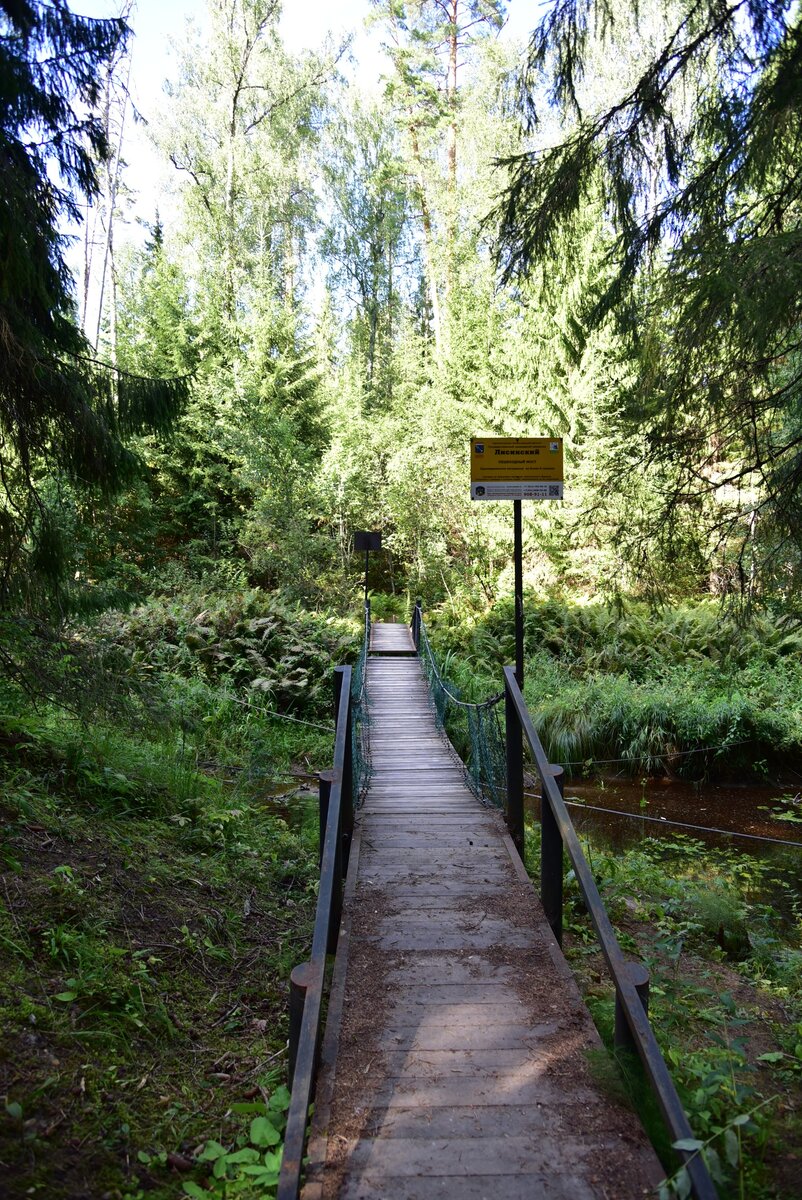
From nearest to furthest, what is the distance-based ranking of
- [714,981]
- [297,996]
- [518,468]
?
1. [297,996]
2. [714,981]
3. [518,468]

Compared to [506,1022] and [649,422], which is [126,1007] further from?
[649,422]

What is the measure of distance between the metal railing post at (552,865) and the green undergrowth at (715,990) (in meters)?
0.42

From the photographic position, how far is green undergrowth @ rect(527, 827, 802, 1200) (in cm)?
251

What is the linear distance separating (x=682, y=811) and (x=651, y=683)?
3.44 m

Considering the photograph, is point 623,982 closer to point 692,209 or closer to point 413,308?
point 692,209

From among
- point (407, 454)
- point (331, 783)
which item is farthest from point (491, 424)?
point (331, 783)

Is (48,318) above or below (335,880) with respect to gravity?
above

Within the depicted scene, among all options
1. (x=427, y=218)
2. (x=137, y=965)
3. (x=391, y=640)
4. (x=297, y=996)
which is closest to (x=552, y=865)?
(x=297, y=996)

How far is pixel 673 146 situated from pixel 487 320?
53.1ft

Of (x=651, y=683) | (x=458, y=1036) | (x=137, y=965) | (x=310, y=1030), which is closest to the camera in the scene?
(x=310, y=1030)

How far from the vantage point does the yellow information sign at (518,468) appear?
17.9ft

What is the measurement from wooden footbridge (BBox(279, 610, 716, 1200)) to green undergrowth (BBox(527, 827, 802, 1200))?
0.19 metres

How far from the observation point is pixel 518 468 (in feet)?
18.1

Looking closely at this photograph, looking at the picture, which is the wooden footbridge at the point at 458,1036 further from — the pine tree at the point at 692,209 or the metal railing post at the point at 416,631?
the metal railing post at the point at 416,631
